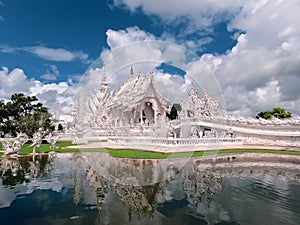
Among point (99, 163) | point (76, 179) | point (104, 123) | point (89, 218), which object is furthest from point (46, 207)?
point (104, 123)

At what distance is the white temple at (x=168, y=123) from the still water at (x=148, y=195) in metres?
7.44

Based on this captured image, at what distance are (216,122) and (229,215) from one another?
21.3m

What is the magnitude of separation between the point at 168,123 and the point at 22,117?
878 inches

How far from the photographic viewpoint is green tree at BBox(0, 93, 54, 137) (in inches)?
1299

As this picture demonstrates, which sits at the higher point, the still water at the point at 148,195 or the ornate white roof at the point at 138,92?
the ornate white roof at the point at 138,92

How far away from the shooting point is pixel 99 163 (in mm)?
12688

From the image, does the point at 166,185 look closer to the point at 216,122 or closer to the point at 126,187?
the point at 126,187

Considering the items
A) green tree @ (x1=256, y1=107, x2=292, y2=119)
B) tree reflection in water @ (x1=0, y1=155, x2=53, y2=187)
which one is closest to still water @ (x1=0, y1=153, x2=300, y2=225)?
tree reflection in water @ (x1=0, y1=155, x2=53, y2=187)

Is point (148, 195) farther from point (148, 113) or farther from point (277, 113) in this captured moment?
point (277, 113)

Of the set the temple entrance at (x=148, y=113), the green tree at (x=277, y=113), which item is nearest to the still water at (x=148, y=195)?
the temple entrance at (x=148, y=113)

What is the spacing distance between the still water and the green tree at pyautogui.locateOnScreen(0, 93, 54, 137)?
2276 centimetres

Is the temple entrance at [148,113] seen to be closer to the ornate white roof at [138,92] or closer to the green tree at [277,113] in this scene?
the ornate white roof at [138,92]

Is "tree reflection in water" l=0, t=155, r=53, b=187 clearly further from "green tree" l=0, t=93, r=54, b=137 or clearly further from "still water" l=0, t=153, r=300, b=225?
"green tree" l=0, t=93, r=54, b=137

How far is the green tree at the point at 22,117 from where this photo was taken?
108ft
